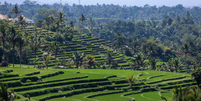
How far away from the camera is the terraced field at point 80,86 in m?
47.8

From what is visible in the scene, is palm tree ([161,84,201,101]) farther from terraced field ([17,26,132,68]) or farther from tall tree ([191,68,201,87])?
terraced field ([17,26,132,68])

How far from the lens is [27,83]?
163 feet

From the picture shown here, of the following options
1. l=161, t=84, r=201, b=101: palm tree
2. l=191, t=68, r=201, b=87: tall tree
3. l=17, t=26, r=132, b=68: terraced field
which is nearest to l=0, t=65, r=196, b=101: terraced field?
l=191, t=68, r=201, b=87: tall tree

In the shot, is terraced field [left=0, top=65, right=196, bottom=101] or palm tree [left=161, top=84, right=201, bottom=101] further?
terraced field [left=0, top=65, right=196, bottom=101]

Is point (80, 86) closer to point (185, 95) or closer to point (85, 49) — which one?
point (185, 95)

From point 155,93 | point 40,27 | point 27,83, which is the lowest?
point 155,93

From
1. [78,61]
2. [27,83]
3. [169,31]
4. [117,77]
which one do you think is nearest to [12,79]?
[27,83]

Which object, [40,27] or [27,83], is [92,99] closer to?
[27,83]

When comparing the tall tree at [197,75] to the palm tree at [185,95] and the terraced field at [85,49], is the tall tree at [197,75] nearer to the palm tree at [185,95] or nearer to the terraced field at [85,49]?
the palm tree at [185,95]

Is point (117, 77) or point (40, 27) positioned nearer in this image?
point (117, 77)

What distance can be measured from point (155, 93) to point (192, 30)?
14437 cm

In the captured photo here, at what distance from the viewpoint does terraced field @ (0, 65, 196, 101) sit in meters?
47.8

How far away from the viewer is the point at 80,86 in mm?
55312

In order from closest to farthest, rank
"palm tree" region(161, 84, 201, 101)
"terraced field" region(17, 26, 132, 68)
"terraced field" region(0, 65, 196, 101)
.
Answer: "palm tree" region(161, 84, 201, 101)
"terraced field" region(0, 65, 196, 101)
"terraced field" region(17, 26, 132, 68)
